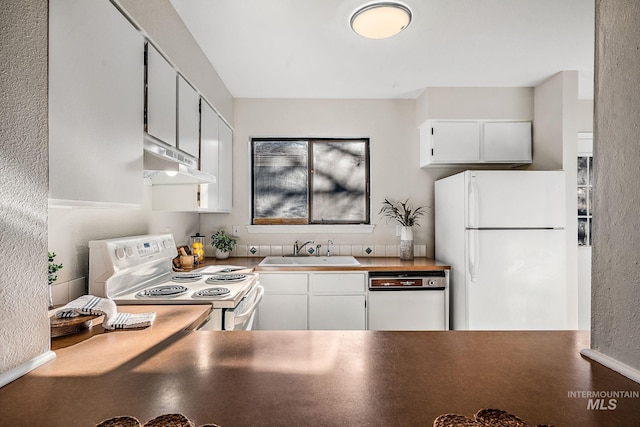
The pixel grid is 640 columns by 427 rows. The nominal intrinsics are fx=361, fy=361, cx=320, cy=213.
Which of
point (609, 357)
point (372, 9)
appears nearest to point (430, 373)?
point (609, 357)

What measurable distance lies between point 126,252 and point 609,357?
2.13 m

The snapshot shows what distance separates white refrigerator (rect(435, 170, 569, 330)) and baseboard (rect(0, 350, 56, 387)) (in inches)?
105

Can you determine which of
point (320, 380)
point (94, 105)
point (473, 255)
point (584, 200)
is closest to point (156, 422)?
point (320, 380)

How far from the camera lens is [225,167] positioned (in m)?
3.29

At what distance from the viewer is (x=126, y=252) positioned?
2014 millimetres

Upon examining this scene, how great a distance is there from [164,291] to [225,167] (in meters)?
1.55

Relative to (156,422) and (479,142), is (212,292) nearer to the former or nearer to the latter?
(156,422)

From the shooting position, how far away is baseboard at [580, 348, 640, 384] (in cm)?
84

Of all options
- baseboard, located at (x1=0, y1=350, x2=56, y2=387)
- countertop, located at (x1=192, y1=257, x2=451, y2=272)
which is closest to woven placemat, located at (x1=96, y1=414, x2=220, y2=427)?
baseboard, located at (x1=0, y1=350, x2=56, y2=387)

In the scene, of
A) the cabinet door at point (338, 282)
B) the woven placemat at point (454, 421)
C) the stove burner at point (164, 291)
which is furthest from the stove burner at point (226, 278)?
the woven placemat at point (454, 421)

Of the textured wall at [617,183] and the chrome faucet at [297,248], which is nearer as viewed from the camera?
the textured wall at [617,183]

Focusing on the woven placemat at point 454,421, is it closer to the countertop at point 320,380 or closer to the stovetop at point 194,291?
the countertop at point 320,380

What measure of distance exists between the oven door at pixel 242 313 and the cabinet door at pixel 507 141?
95.5 inches

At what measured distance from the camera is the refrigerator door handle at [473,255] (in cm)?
283
